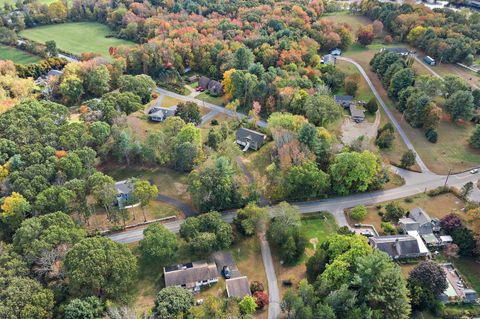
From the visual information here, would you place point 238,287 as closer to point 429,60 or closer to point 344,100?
point 344,100

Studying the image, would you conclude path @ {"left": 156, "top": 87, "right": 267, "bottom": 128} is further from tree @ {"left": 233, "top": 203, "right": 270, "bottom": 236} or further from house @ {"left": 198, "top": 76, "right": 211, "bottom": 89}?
tree @ {"left": 233, "top": 203, "right": 270, "bottom": 236}

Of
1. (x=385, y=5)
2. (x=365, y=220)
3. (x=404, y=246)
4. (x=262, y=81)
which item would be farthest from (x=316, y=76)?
(x=385, y=5)

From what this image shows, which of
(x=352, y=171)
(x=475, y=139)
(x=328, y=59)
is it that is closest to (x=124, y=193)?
(x=352, y=171)

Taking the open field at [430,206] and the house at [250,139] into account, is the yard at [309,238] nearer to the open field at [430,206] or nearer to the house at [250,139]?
the open field at [430,206]

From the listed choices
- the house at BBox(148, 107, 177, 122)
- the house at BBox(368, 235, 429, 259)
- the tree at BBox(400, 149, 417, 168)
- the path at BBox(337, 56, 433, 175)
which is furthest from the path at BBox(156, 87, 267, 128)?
the house at BBox(368, 235, 429, 259)

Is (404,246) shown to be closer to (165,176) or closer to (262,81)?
(165,176)

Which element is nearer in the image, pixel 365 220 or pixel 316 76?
pixel 365 220
